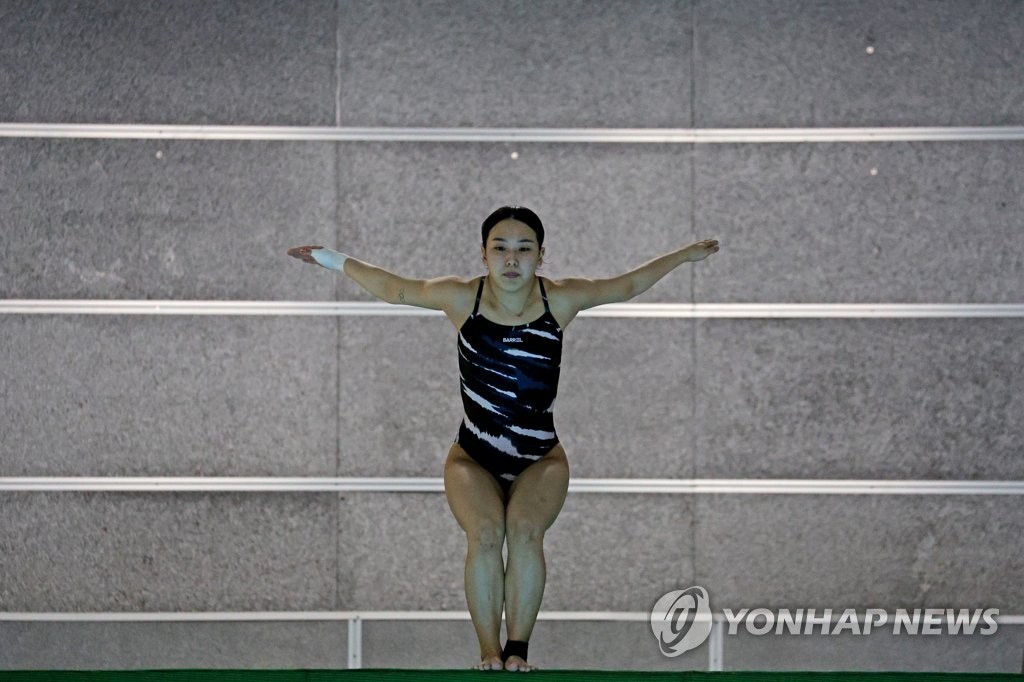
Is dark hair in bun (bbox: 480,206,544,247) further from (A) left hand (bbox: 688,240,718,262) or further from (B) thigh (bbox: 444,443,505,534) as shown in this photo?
(B) thigh (bbox: 444,443,505,534)

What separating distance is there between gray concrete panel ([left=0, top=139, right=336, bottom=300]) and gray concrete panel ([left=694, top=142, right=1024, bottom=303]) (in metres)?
1.90

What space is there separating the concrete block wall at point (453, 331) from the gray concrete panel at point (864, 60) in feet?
0.05

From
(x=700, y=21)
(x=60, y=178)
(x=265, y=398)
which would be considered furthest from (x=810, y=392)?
(x=60, y=178)

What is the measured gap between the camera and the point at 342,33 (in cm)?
552

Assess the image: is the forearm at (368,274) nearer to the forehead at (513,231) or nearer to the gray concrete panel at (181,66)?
the forehead at (513,231)

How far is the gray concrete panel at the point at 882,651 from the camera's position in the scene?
5.58 metres

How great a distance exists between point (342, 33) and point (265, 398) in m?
1.76

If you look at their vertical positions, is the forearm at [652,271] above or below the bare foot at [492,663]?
above

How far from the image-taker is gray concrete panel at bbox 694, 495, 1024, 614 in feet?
18.3

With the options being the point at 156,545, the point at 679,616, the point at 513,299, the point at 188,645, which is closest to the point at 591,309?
the point at 513,299

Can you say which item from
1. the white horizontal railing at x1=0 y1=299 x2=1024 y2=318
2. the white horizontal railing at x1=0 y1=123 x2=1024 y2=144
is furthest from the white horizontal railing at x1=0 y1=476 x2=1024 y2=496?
the white horizontal railing at x1=0 y1=123 x2=1024 y2=144

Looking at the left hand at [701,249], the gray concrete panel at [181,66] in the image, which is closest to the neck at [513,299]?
the left hand at [701,249]

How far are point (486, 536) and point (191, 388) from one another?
2.12 meters

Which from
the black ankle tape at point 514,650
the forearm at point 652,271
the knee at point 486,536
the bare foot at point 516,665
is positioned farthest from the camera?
the forearm at point 652,271
